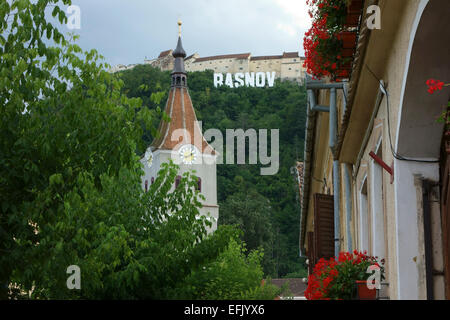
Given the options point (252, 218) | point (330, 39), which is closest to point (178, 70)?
point (252, 218)

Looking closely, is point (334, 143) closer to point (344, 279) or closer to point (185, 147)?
point (344, 279)

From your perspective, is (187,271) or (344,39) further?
(187,271)

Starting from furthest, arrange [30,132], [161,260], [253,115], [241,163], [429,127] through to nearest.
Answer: [253,115] < [241,163] < [161,260] < [30,132] < [429,127]

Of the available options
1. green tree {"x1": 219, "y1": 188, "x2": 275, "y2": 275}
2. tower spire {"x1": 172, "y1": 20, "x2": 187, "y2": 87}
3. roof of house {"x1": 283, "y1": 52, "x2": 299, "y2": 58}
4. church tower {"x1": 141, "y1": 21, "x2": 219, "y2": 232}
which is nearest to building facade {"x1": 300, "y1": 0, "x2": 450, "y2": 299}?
church tower {"x1": 141, "y1": 21, "x2": 219, "y2": 232}

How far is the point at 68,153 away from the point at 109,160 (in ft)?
1.24

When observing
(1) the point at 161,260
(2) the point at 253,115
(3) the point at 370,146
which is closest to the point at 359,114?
(3) the point at 370,146

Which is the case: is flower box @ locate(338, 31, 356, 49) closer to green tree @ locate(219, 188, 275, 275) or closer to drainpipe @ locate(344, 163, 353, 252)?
drainpipe @ locate(344, 163, 353, 252)

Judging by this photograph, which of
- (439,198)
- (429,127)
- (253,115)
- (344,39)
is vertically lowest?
(439,198)

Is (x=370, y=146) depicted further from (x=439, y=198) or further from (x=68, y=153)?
(x=68, y=153)

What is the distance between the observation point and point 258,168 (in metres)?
89.4

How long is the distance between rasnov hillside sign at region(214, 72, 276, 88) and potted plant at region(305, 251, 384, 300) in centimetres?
9799

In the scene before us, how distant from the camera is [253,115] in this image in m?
95.1

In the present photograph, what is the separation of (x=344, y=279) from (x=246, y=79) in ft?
348

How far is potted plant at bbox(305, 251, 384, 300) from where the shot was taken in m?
6.24
